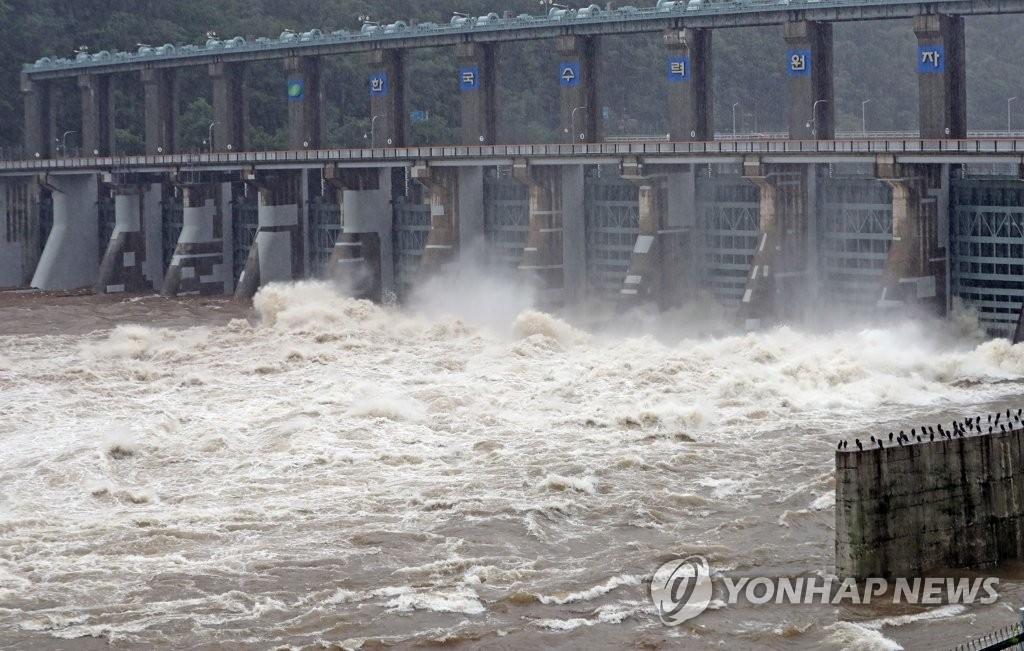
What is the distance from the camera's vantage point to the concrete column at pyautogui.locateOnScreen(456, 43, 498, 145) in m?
76.1

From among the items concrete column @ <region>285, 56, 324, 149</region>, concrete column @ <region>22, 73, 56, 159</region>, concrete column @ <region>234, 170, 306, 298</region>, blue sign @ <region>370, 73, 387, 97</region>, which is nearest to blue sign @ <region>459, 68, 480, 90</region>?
blue sign @ <region>370, 73, 387, 97</region>

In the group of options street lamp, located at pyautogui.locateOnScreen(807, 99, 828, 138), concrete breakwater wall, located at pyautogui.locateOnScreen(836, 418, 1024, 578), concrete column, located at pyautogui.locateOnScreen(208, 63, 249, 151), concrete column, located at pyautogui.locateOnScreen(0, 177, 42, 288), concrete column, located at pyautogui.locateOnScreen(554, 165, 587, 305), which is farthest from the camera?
concrete column, located at pyautogui.locateOnScreen(0, 177, 42, 288)

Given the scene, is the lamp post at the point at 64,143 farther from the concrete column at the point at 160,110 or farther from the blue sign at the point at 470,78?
the blue sign at the point at 470,78

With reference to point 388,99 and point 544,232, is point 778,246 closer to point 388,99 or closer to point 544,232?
point 544,232

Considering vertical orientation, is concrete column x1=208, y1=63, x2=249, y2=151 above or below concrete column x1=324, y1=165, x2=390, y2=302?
above

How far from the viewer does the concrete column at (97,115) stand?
314 ft

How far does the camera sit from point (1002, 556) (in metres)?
30.2

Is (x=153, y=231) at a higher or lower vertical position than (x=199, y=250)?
higher

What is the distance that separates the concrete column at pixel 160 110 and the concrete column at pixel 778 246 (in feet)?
141

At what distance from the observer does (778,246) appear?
59.9m

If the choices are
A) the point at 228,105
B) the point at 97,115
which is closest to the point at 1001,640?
the point at 228,105

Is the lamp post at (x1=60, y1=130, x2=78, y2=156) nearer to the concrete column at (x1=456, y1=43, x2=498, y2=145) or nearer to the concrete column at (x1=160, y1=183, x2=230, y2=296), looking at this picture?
the concrete column at (x1=160, y1=183, x2=230, y2=296)

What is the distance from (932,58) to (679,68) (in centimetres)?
1199

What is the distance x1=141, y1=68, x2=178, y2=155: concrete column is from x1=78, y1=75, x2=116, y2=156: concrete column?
4327mm
